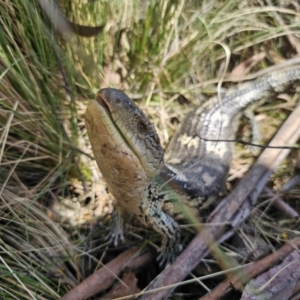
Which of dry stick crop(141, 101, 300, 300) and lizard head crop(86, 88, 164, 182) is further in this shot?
dry stick crop(141, 101, 300, 300)

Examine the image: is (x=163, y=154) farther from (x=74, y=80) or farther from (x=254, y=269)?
(x=74, y=80)

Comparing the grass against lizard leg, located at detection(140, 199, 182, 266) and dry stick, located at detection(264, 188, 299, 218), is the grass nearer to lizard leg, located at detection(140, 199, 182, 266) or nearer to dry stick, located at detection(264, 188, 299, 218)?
dry stick, located at detection(264, 188, 299, 218)

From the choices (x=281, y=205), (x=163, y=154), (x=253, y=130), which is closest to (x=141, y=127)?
(x=163, y=154)

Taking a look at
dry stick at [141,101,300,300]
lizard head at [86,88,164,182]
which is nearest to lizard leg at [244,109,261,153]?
dry stick at [141,101,300,300]

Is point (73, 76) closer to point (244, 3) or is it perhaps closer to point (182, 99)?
point (182, 99)

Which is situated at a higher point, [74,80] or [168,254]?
[74,80]

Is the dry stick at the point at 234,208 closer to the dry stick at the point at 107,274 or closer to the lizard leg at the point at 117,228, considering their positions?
the dry stick at the point at 107,274

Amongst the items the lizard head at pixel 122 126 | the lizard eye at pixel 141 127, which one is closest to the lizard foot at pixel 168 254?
the lizard head at pixel 122 126
